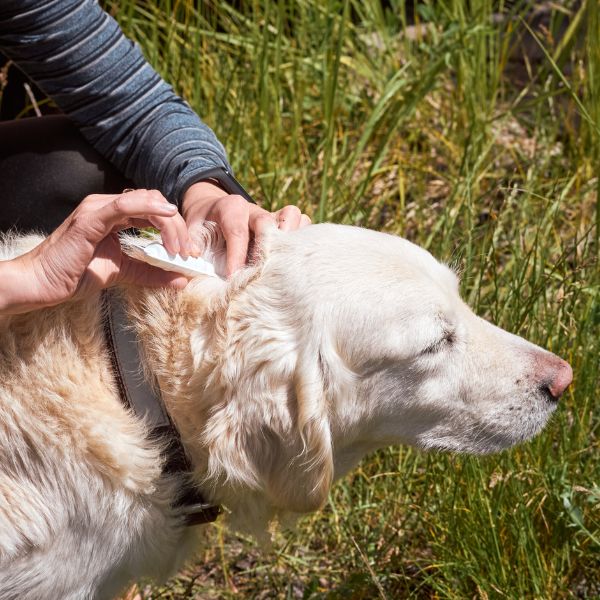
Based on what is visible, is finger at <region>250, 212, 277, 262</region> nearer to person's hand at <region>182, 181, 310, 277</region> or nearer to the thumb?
person's hand at <region>182, 181, 310, 277</region>

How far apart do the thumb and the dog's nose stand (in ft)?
2.97

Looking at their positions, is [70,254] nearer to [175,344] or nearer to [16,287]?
[16,287]

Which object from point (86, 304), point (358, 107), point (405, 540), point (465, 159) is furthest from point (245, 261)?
point (358, 107)

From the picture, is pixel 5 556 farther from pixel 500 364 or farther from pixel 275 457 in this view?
pixel 500 364

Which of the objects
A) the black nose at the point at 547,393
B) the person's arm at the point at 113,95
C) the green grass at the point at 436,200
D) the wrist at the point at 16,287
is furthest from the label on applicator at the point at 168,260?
the green grass at the point at 436,200

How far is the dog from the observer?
1822mm

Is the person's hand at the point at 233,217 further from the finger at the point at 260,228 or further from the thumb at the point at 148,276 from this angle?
the thumb at the point at 148,276

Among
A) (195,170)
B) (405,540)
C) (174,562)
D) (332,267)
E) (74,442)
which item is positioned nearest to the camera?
(74,442)

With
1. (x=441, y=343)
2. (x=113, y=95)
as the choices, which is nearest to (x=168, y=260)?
(x=441, y=343)

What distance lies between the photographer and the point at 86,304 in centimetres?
190

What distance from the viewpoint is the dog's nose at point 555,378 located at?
2.09m

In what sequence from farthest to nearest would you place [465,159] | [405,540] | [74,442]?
[465,159]
[405,540]
[74,442]

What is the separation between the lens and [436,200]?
157 inches

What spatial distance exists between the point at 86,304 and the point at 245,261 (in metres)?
0.38
